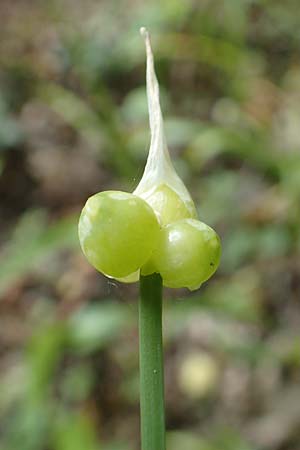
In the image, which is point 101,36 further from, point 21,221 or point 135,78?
point 21,221

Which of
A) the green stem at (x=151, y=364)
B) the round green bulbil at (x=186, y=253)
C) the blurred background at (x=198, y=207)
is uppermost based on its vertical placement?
the blurred background at (x=198, y=207)

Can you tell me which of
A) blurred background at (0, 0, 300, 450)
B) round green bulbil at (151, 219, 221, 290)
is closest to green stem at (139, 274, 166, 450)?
round green bulbil at (151, 219, 221, 290)

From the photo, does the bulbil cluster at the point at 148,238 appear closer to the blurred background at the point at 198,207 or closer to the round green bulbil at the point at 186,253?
the round green bulbil at the point at 186,253

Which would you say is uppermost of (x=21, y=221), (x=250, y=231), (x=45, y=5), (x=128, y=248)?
(x=45, y=5)

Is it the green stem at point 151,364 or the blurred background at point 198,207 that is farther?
the blurred background at point 198,207

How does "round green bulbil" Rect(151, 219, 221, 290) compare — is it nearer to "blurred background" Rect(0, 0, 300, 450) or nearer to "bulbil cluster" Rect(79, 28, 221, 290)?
"bulbil cluster" Rect(79, 28, 221, 290)

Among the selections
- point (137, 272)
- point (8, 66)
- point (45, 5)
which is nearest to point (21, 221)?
point (8, 66)

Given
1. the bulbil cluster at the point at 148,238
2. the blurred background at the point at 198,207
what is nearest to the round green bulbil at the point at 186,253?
the bulbil cluster at the point at 148,238
